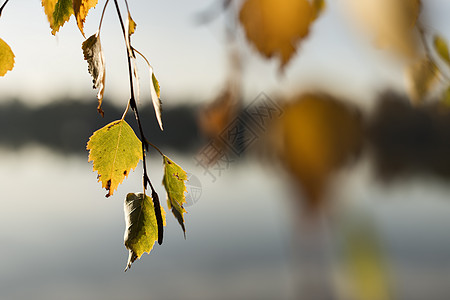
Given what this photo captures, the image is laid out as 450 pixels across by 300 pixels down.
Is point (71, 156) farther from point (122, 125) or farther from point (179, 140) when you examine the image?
point (122, 125)

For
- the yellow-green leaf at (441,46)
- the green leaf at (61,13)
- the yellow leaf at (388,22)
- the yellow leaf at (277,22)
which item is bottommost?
the yellow leaf at (388,22)

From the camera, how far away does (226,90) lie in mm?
100

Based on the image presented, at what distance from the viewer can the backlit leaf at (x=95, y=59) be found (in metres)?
0.24

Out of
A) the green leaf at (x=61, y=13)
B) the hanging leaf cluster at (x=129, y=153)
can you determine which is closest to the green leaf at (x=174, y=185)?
the hanging leaf cluster at (x=129, y=153)

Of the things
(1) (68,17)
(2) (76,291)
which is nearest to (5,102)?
(2) (76,291)

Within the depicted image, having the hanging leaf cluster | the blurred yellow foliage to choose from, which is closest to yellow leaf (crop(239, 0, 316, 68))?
the blurred yellow foliage

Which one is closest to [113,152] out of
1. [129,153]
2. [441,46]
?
[129,153]

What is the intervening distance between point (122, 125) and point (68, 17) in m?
0.07

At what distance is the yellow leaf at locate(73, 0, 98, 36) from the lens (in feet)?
0.73

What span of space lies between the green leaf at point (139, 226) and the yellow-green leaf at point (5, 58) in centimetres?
11

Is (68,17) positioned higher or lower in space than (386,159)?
higher

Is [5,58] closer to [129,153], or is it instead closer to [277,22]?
[129,153]

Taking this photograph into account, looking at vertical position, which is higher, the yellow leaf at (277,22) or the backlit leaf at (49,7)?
the backlit leaf at (49,7)

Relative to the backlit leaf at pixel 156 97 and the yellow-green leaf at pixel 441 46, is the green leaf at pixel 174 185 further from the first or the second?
the yellow-green leaf at pixel 441 46
